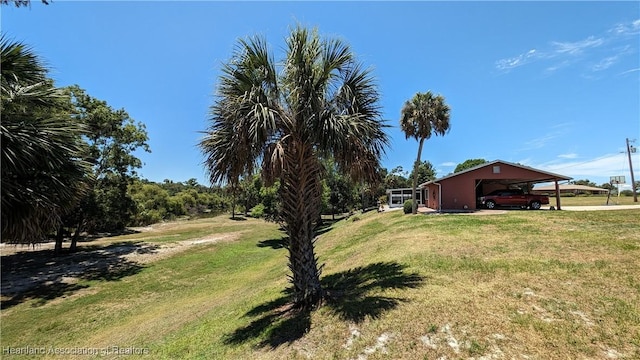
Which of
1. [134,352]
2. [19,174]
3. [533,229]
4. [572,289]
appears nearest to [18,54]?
[19,174]

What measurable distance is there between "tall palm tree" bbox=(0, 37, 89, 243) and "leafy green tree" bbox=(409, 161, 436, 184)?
66790 mm

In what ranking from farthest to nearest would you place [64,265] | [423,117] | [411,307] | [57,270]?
[423,117] < [64,265] < [57,270] < [411,307]

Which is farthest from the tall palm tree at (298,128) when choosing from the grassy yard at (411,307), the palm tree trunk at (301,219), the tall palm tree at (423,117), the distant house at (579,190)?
the distant house at (579,190)

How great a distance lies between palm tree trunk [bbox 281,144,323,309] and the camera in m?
6.74

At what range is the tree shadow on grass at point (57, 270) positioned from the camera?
44.3 ft

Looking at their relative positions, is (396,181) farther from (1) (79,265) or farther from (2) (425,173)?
(1) (79,265)

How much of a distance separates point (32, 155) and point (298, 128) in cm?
429

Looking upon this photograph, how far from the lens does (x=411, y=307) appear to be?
5660 millimetres

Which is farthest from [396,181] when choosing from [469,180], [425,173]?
[469,180]

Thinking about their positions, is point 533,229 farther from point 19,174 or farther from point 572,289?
point 19,174

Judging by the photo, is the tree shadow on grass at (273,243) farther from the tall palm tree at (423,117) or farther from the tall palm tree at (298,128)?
the tall palm tree at (298,128)

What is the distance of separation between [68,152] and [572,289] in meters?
9.10

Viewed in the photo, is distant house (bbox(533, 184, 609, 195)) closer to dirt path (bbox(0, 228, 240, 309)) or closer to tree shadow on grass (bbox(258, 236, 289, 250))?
tree shadow on grass (bbox(258, 236, 289, 250))

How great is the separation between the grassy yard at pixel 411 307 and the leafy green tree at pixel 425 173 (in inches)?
2184
